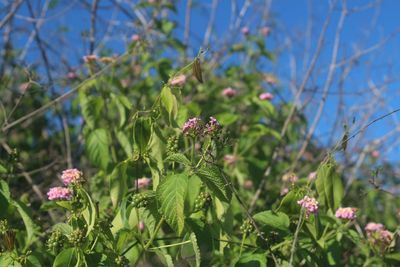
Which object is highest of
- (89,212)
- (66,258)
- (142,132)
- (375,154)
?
(375,154)

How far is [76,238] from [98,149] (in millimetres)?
1070

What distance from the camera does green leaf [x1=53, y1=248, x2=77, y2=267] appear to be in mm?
1250

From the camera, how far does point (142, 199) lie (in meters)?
1.36

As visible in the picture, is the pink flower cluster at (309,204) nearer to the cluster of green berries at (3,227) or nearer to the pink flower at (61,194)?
the pink flower at (61,194)

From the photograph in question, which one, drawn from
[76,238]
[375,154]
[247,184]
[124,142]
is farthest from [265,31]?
[76,238]

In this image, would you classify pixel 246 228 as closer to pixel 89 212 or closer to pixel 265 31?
pixel 89 212

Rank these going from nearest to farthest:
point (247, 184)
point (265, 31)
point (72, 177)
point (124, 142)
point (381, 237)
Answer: point (72, 177) < point (381, 237) < point (124, 142) < point (247, 184) < point (265, 31)

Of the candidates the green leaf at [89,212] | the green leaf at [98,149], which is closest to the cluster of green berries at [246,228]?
the green leaf at [89,212]

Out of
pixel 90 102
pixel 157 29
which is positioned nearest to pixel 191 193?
pixel 90 102

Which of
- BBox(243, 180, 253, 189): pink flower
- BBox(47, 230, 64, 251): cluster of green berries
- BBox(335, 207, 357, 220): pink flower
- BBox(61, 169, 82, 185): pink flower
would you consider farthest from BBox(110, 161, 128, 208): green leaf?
BBox(243, 180, 253, 189): pink flower

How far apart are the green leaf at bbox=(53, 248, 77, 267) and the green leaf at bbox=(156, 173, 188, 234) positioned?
0.81 ft

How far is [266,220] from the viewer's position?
59.3 inches

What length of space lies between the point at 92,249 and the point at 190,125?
41 cm

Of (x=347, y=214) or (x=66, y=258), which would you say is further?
(x=347, y=214)
